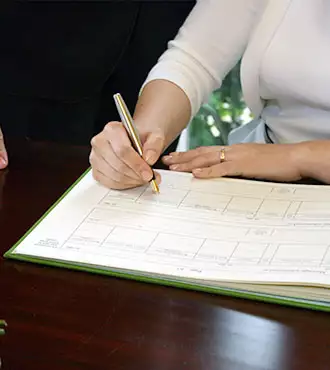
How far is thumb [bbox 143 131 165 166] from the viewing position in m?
1.03

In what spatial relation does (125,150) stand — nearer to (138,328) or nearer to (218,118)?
(138,328)

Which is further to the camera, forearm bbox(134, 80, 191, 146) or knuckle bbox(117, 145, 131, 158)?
forearm bbox(134, 80, 191, 146)

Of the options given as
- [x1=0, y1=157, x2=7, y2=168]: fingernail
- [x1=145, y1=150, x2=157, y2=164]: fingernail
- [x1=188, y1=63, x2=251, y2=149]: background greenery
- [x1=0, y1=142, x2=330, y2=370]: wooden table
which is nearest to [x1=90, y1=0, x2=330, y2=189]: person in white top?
[x1=145, y1=150, x2=157, y2=164]: fingernail

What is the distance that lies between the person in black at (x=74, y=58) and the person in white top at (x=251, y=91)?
0.33 m

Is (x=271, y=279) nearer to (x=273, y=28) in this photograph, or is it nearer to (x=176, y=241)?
(x=176, y=241)

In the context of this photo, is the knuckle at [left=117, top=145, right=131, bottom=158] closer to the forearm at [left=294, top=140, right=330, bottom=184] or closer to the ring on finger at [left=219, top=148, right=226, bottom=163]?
the ring on finger at [left=219, top=148, right=226, bottom=163]

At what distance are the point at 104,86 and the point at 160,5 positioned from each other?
0.23 meters

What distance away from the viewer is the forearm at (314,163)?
42.3 inches

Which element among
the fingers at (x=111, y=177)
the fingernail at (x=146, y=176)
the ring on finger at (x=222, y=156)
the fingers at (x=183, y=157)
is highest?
the fingernail at (x=146, y=176)

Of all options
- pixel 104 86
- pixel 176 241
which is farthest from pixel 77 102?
pixel 176 241

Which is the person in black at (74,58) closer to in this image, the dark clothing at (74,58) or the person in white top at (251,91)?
the dark clothing at (74,58)

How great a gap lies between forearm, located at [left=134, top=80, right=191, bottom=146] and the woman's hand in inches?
3.8

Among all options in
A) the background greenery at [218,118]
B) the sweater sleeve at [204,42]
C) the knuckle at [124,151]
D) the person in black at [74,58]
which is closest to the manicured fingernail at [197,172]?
the knuckle at [124,151]

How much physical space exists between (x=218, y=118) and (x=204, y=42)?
610 millimetres
